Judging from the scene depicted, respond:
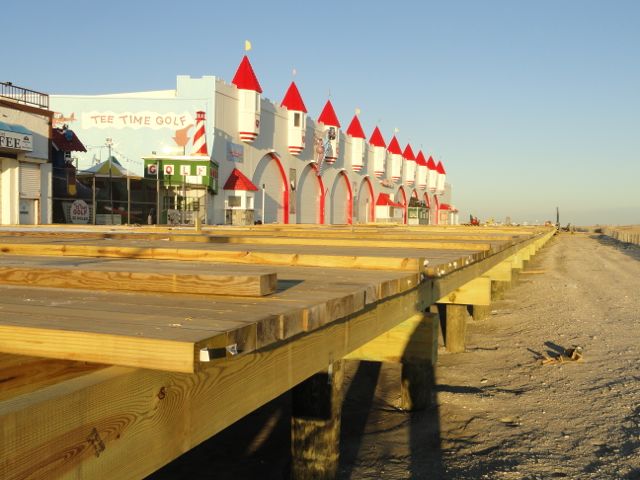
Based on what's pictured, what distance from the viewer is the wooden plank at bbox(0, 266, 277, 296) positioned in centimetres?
303

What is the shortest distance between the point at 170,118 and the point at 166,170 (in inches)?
179

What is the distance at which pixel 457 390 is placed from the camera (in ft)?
25.4

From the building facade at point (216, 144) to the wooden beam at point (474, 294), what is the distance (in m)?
17.2

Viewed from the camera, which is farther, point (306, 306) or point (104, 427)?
point (306, 306)

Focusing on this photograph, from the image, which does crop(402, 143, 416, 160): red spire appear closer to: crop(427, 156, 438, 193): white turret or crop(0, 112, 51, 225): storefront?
crop(427, 156, 438, 193): white turret

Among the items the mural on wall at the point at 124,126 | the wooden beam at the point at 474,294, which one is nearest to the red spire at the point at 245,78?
the mural on wall at the point at 124,126

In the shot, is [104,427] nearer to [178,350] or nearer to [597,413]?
[178,350]

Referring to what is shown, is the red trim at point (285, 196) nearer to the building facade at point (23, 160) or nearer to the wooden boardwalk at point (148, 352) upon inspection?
the building facade at point (23, 160)

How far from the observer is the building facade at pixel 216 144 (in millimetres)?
29062

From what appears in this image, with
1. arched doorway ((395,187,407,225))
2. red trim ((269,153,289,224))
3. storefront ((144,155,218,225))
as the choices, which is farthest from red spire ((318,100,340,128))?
arched doorway ((395,187,407,225))

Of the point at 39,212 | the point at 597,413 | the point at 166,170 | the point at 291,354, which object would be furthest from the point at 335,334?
the point at 166,170

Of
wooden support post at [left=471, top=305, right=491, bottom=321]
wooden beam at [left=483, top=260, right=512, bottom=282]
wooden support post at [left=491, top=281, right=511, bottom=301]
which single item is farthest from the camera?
wooden support post at [left=491, top=281, right=511, bottom=301]

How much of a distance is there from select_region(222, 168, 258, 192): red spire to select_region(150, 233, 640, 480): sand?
22.3 m

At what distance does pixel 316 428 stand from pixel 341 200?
4371 cm
